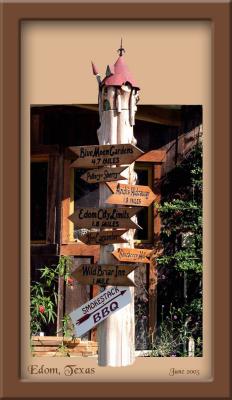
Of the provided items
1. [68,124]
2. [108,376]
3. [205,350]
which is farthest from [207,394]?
[68,124]

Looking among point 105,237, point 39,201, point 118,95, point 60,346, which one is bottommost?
point 60,346

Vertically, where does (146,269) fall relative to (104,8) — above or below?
below

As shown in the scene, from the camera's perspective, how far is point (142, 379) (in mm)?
6934

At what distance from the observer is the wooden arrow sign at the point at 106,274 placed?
7176 millimetres

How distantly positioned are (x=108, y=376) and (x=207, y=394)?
96 cm

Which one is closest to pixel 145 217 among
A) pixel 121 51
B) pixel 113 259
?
pixel 113 259

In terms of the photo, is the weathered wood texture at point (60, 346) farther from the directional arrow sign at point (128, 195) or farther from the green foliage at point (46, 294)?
the directional arrow sign at point (128, 195)

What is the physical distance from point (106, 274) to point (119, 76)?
2008 mm

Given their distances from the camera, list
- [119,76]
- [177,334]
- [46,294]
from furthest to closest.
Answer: [46,294] < [177,334] < [119,76]

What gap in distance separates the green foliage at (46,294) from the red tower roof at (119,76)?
279 cm

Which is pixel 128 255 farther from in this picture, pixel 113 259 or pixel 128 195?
pixel 128 195

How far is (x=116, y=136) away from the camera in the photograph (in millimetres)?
7363
